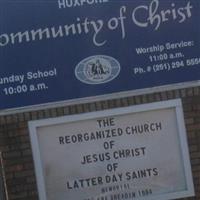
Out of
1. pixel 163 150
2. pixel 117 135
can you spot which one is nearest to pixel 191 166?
pixel 163 150

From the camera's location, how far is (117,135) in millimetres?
6988

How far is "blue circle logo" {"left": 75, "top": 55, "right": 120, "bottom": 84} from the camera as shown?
690cm

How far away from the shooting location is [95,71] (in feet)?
22.6

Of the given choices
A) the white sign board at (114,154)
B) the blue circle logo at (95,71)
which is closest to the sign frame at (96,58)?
the blue circle logo at (95,71)

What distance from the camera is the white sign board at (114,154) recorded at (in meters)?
6.96

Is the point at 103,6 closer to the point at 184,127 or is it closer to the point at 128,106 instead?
the point at 128,106

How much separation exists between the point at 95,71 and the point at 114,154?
891 mm

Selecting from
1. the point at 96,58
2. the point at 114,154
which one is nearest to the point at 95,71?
the point at 96,58

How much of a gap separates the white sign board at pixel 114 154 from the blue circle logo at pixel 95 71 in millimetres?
353

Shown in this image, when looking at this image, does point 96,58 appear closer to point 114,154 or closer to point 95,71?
point 95,71

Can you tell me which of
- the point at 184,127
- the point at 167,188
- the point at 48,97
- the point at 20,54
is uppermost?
the point at 20,54

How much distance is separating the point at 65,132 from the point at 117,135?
1.78ft

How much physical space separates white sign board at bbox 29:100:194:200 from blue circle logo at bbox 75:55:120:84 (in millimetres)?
353

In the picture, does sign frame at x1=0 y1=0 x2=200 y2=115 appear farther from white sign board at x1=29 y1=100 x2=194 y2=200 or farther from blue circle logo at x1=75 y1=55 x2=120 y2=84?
white sign board at x1=29 y1=100 x2=194 y2=200
